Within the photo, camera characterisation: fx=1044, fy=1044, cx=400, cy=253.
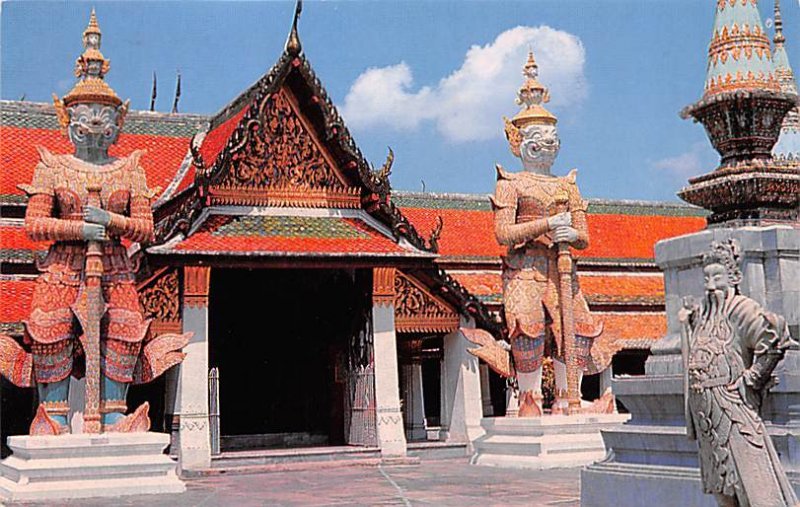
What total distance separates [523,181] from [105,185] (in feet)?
14.8

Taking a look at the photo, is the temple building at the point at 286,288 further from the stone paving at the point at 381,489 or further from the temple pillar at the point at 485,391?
the stone paving at the point at 381,489

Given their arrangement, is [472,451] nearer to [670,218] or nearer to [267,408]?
[267,408]

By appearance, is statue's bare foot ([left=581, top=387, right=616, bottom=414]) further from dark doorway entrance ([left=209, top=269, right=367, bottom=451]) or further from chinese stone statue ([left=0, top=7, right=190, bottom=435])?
chinese stone statue ([left=0, top=7, right=190, bottom=435])

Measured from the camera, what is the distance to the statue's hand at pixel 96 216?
8.68m

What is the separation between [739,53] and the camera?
620cm

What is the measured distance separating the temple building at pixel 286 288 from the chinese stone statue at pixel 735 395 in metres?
7.54

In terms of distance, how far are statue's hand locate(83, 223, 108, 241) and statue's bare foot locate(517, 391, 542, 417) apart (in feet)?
15.8

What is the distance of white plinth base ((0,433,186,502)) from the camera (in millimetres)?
8453

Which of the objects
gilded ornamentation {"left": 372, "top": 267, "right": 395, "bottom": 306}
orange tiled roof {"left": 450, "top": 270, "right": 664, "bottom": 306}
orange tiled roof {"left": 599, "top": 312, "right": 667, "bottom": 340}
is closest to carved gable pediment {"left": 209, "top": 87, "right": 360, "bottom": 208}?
gilded ornamentation {"left": 372, "top": 267, "right": 395, "bottom": 306}

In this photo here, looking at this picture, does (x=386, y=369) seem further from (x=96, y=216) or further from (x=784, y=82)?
(x=784, y=82)

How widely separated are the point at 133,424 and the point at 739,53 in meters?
5.72

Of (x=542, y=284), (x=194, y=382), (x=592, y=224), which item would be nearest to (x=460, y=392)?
(x=542, y=284)

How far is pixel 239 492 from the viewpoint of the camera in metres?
8.79

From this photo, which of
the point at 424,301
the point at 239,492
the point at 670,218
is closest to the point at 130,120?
the point at 424,301
